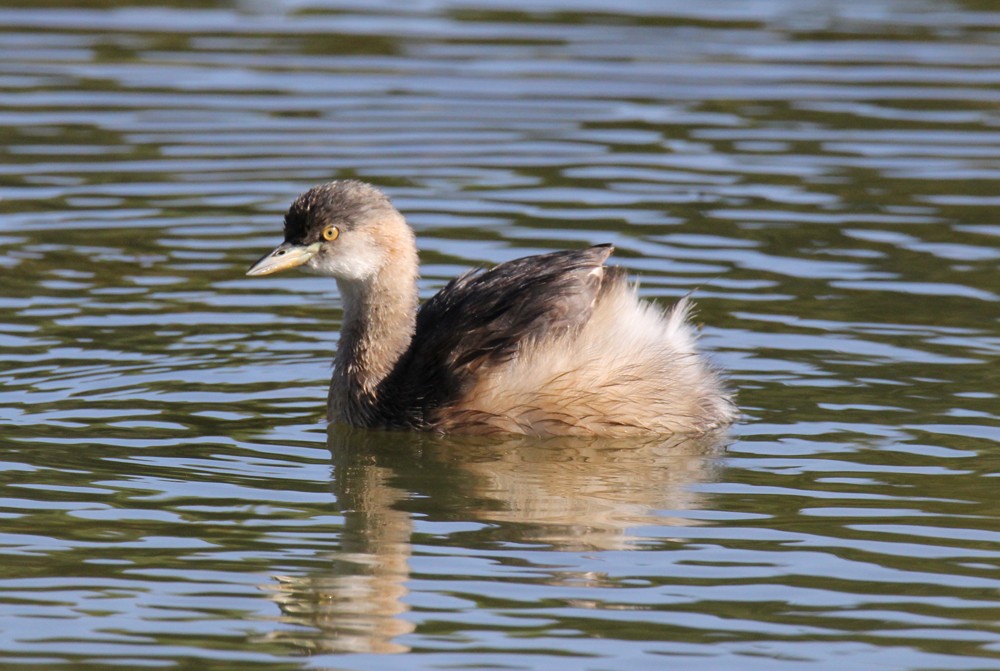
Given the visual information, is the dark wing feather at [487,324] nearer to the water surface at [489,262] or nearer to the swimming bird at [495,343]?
the swimming bird at [495,343]

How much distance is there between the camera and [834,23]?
55.2ft

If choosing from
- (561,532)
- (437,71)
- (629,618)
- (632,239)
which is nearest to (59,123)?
(437,71)

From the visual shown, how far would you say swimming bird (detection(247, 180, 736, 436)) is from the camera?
25.9 feet

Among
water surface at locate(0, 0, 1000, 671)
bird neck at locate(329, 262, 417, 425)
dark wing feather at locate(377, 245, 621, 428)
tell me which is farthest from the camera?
bird neck at locate(329, 262, 417, 425)

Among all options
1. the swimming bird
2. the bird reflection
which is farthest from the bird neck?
the bird reflection

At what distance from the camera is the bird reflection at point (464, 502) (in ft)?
19.3

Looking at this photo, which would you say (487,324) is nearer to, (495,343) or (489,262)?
(495,343)

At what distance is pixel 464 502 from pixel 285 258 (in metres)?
1.78

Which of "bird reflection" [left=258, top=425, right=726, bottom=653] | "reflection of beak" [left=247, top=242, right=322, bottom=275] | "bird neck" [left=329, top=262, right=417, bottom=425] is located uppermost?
"reflection of beak" [left=247, top=242, right=322, bottom=275]

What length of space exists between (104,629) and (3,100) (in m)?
9.10

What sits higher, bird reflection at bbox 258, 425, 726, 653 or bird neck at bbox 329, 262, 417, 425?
bird neck at bbox 329, 262, 417, 425

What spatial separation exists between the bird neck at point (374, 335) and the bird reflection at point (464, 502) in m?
0.17

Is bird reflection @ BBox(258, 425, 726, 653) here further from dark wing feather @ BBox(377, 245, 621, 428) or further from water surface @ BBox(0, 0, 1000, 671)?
dark wing feather @ BBox(377, 245, 621, 428)

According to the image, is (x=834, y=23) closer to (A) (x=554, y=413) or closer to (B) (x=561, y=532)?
(A) (x=554, y=413)
